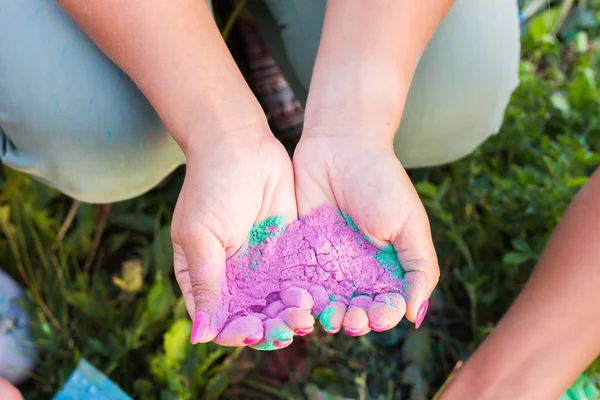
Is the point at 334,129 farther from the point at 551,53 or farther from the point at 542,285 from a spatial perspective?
the point at 551,53

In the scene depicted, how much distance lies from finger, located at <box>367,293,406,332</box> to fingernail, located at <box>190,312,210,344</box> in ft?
0.80

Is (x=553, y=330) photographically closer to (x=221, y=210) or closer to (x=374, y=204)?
(x=374, y=204)

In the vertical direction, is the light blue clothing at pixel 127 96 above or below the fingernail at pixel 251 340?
above

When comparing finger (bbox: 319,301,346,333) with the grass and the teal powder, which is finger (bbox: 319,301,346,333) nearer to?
the teal powder

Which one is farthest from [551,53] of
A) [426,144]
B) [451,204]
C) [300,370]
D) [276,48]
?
[300,370]

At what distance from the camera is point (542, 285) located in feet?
3.70

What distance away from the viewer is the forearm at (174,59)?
39.7 inches

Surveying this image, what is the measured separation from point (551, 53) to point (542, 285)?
1.01 m

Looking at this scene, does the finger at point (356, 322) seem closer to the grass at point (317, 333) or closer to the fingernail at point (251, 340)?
the fingernail at point (251, 340)

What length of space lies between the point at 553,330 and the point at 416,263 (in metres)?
0.36

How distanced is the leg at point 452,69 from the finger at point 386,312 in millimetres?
482

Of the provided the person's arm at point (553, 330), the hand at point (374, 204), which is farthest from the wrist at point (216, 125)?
the person's arm at point (553, 330)

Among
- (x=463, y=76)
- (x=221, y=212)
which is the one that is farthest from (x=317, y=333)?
(x=463, y=76)

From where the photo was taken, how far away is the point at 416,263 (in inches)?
36.4
